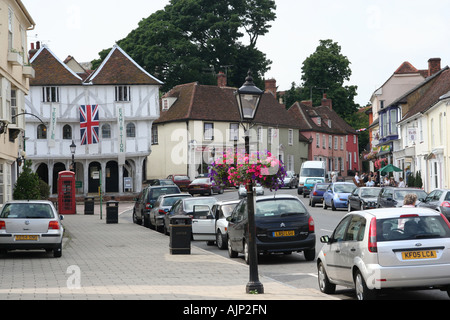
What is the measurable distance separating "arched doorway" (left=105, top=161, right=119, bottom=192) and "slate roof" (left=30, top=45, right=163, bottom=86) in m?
7.08

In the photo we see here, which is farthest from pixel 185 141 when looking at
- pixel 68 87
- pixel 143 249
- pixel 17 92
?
pixel 143 249

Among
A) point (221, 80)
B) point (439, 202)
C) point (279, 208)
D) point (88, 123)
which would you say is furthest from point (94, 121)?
point (279, 208)

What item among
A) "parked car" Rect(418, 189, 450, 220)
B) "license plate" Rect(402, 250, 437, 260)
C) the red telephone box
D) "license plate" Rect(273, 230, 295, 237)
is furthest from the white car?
the red telephone box

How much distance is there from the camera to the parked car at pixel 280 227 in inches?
701

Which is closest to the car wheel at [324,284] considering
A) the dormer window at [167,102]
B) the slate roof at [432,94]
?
the slate roof at [432,94]

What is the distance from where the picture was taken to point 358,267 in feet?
36.3

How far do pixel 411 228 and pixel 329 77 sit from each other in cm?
8564

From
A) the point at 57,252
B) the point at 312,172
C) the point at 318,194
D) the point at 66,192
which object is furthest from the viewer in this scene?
the point at 312,172

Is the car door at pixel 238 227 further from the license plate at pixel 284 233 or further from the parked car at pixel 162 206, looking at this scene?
the parked car at pixel 162 206

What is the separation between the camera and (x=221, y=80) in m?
76.5

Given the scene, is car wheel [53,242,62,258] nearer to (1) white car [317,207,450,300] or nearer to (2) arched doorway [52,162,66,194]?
(1) white car [317,207,450,300]

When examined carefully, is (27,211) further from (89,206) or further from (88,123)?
(88,123)

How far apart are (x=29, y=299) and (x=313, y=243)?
28.9 feet
